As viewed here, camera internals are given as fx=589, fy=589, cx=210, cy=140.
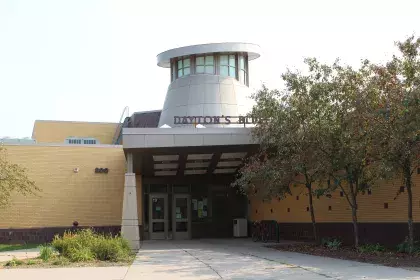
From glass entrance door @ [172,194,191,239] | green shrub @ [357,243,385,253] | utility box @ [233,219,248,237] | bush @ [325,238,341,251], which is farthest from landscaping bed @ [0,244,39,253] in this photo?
green shrub @ [357,243,385,253]

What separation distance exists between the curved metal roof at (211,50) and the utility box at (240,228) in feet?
37.6

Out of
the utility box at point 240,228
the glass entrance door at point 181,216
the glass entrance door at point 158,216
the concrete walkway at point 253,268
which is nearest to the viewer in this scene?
the concrete walkway at point 253,268

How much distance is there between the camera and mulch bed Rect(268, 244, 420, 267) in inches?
623

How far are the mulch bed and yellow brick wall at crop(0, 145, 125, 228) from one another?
1008 cm

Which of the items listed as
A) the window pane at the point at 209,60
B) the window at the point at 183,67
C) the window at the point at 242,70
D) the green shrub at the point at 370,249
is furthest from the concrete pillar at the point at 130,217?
the window at the point at 242,70

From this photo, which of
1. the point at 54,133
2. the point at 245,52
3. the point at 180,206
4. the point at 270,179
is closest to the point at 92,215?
the point at 180,206

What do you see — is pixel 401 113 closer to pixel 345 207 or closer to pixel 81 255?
pixel 345 207

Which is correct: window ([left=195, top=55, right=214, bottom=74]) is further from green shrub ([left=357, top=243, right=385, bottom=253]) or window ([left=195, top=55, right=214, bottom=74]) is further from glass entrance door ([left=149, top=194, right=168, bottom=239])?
green shrub ([left=357, top=243, right=385, bottom=253])

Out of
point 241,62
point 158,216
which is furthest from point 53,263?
point 241,62

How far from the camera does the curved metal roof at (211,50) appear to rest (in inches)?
1485

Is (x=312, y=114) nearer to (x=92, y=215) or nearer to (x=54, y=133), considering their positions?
(x=92, y=215)

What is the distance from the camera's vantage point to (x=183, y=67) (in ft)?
131

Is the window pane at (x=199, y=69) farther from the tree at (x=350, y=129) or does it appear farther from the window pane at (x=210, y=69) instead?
the tree at (x=350, y=129)

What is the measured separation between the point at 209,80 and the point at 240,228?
35.7ft
